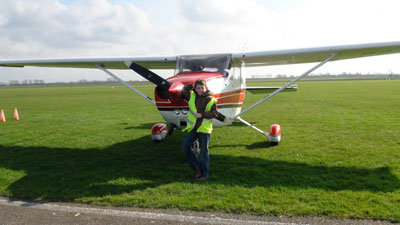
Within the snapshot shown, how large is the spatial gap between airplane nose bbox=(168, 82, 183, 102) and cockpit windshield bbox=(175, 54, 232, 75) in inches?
59.3

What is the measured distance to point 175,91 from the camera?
4668 mm

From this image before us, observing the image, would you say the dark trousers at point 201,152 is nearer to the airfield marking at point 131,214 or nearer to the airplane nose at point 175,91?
the airplane nose at point 175,91

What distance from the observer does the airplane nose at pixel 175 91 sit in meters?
4.66

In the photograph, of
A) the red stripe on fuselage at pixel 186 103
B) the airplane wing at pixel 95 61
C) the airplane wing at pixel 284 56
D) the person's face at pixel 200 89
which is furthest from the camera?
the airplane wing at pixel 95 61

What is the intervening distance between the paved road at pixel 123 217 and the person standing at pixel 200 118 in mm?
1225

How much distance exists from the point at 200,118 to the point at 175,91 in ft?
1.98

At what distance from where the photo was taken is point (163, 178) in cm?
487

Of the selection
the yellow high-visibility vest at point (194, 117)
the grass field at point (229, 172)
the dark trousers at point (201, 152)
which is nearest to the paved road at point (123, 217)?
the grass field at point (229, 172)

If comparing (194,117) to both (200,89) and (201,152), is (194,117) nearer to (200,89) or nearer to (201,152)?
(200,89)

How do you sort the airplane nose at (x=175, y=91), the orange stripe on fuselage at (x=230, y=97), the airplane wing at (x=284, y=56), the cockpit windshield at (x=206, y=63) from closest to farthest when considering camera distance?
the airplane nose at (x=175, y=91) → the orange stripe on fuselage at (x=230, y=97) → the airplane wing at (x=284, y=56) → the cockpit windshield at (x=206, y=63)

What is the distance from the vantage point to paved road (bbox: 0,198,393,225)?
3.35 m

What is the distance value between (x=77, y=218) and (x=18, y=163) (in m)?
3.33

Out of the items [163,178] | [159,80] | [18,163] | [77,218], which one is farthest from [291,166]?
[18,163]

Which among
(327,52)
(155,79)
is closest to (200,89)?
(155,79)
